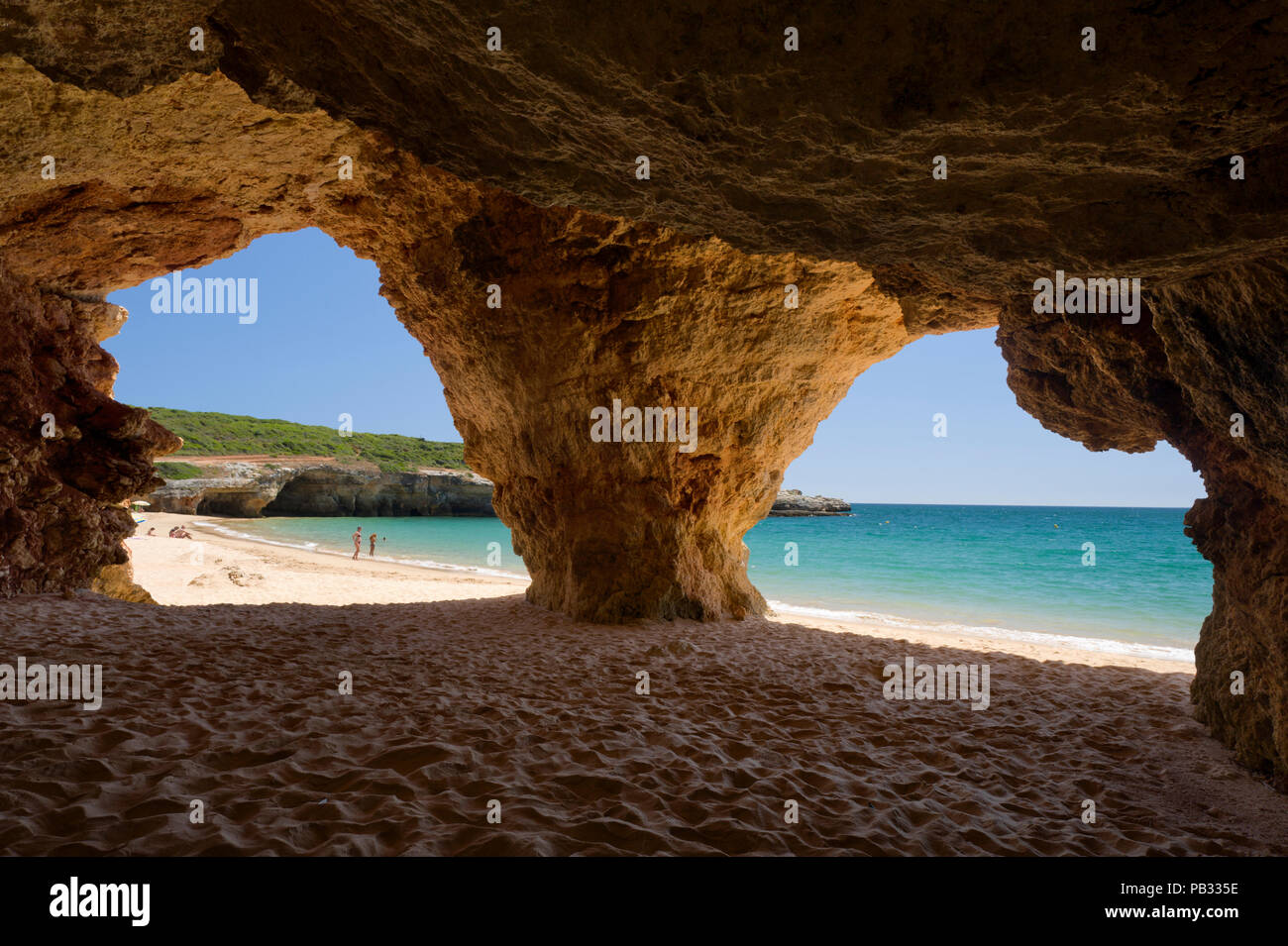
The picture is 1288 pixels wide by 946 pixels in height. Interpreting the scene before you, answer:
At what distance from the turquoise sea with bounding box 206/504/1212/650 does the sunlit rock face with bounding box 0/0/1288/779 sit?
10.5m

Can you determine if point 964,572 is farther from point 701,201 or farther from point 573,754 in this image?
point 701,201

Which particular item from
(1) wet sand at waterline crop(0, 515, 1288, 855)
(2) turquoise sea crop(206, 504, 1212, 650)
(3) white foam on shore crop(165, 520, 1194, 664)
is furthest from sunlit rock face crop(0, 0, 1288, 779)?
(2) turquoise sea crop(206, 504, 1212, 650)

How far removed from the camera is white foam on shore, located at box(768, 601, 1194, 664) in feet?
44.6

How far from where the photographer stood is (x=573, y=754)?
4.11 meters

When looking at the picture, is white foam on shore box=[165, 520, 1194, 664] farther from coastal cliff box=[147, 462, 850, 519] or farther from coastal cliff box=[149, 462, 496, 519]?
coastal cliff box=[149, 462, 496, 519]

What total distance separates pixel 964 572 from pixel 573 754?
106 feet

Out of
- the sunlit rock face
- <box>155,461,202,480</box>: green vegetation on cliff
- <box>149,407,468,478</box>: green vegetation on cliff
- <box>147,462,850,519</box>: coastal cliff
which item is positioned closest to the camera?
the sunlit rock face

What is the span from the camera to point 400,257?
9.48 metres

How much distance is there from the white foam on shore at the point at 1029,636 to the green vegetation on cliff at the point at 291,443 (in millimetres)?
51018

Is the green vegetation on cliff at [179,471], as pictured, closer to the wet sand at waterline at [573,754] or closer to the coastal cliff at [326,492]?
the coastal cliff at [326,492]

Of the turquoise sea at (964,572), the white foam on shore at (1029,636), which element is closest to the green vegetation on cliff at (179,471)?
the turquoise sea at (964,572)

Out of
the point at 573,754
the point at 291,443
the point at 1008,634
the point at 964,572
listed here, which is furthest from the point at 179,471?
the point at 573,754

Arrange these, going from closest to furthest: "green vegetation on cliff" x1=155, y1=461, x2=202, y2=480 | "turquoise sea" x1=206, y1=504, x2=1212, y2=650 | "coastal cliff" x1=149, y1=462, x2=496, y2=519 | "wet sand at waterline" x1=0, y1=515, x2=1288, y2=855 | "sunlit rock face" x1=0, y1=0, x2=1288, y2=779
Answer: "sunlit rock face" x1=0, y1=0, x2=1288, y2=779, "wet sand at waterline" x1=0, y1=515, x2=1288, y2=855, "turquoise sea" x1=206, y1=504, x2=1212, y2=650, "green vegetation on cliff" x1=155, y1=461, x2=202, y2=480, "coastal cliff" x1=149, y1=462, x2=496, y2=519

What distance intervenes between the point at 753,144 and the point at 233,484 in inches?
2086
